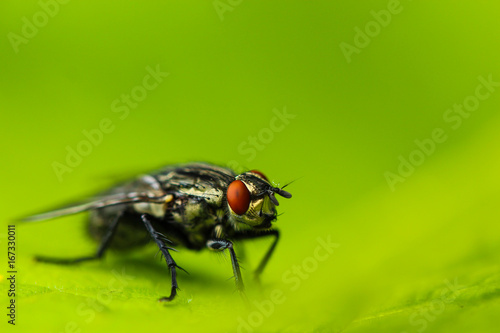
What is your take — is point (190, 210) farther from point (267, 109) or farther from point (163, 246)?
point (267, 109)

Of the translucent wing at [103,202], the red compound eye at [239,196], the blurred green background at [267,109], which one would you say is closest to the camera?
the red compound eye at [239,196]

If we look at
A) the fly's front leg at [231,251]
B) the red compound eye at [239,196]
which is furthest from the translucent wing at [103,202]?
the red compound eye at [239,196]

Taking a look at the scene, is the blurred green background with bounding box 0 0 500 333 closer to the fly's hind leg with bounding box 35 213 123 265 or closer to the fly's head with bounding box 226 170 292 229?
the fly's hind leg with bounding box 35 213 123 265

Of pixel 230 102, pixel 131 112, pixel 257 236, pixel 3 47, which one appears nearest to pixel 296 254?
pixel 257 236

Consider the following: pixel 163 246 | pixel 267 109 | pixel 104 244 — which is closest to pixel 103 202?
pixel 104 244

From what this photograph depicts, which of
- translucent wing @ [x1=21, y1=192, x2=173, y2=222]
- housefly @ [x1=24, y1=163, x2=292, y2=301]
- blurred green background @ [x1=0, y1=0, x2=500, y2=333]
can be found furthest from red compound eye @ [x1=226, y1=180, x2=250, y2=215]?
translucent wing @ [x1=21, y1=192, x2=173, y2=222]

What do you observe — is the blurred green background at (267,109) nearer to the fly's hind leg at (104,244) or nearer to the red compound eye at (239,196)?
the fly's hind leg at (104,244)

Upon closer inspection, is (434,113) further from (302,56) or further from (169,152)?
(169,152)
